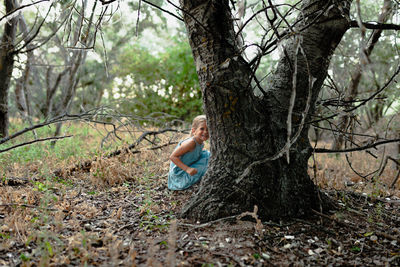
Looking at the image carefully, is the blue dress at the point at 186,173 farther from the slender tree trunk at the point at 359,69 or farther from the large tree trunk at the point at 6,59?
the large tree trunk at the point at 6,59

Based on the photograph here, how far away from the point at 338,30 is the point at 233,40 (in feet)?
2.85

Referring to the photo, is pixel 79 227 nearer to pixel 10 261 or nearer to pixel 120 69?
pixel 10 261

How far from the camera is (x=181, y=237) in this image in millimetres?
2311

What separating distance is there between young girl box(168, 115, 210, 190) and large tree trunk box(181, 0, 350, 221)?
0.80 m

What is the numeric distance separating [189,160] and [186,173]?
185 mm

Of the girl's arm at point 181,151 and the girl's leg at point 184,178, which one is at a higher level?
the girl's arm at point 181,151

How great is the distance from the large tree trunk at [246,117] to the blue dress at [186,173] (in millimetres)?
820

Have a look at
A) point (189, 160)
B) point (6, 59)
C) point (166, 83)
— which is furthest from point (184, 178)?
point (166, 83)

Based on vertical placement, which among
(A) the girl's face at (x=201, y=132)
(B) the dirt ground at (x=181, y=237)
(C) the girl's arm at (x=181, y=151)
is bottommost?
(B) the dirt ground at (x=181, y=237)

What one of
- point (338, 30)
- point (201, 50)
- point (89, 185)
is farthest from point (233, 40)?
point (89, 185)

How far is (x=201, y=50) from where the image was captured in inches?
98.6

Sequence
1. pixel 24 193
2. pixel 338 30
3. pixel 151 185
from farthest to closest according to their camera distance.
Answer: pixel 151 185 < pixel 24 193 < pixel 338 30

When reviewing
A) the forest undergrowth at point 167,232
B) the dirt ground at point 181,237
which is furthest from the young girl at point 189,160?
the dirt ground at point 181,237

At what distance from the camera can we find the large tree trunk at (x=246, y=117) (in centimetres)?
245
